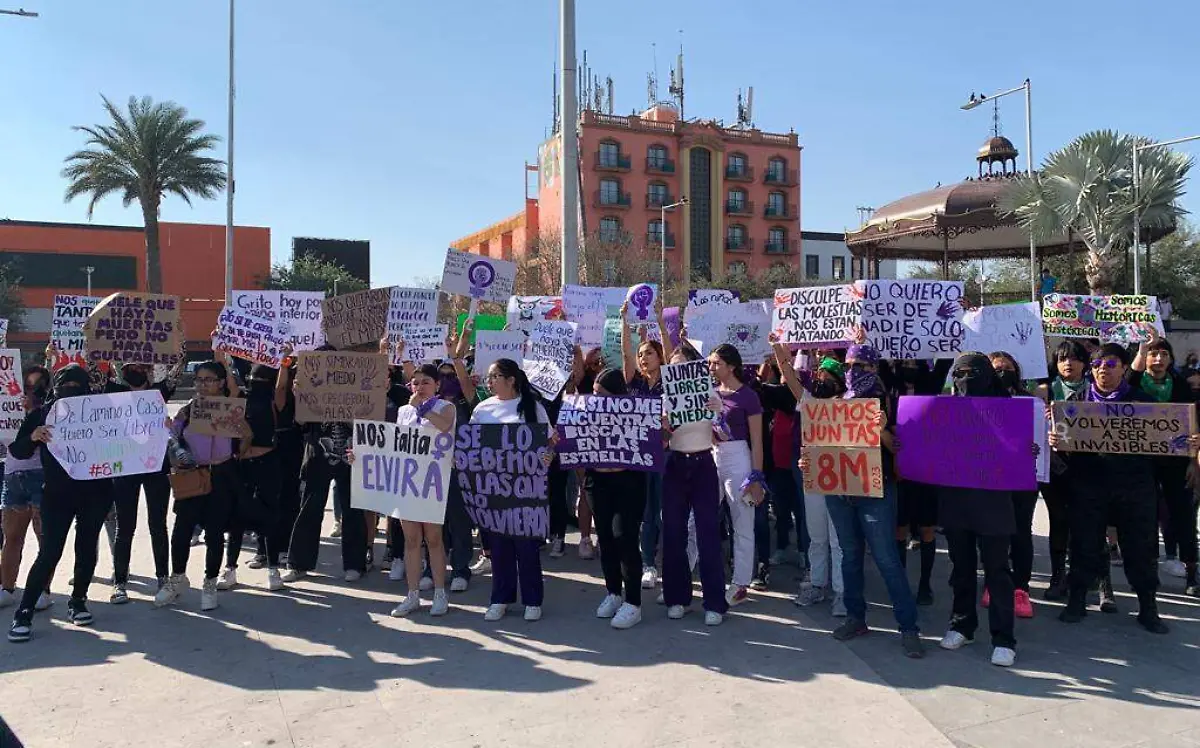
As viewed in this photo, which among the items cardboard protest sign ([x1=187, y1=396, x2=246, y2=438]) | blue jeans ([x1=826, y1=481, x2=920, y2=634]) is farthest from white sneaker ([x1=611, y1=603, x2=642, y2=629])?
cardboard protest sign ([x1=187, y1=396, x2=246, y2=438])

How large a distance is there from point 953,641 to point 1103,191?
17.2m

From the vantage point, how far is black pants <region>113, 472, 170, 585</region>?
6621 millimetres

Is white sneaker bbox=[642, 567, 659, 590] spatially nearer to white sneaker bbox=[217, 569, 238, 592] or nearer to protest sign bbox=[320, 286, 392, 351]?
white sneaker bbox=[217, 569, 238, 592]

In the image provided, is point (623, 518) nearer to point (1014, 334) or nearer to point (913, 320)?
point (913, 320)

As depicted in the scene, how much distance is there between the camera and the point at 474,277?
406 inches

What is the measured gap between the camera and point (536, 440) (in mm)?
6152

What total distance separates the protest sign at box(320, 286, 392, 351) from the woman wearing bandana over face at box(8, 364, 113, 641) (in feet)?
9.40

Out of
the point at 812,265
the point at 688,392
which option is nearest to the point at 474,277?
the point at 688,392

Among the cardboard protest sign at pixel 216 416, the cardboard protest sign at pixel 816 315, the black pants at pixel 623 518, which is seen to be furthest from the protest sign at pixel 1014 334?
the cardboard protest sign at pixel 216 416

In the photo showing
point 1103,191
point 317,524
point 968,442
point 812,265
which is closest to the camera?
point 968,442

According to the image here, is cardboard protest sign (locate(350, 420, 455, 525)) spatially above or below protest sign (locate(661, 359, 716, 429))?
below

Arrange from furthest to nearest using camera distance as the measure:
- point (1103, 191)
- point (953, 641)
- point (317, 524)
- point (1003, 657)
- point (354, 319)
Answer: point (1103, 191)
point (354, 319)
point (317, 524)
point (953, 641)
point (1003, 657)

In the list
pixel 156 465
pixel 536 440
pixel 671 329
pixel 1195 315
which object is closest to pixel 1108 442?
pixel 536 440

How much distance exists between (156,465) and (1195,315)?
43.8 meters
